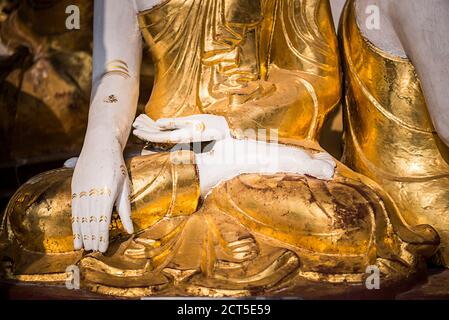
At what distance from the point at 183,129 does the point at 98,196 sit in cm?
29

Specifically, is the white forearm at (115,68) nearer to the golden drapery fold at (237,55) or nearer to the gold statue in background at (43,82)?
the golden drapery fold at (237,55)

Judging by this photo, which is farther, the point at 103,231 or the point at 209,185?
the point at 209,185

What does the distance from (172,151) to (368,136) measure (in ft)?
1.77

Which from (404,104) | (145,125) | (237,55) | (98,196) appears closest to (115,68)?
(145,125)

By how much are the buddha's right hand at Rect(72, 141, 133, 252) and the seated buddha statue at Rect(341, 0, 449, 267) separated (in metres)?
0.68

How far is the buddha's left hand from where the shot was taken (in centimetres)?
204

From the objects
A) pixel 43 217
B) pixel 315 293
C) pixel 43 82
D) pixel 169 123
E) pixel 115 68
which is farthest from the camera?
pixel 43 82

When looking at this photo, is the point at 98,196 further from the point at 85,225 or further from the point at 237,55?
the point at 237,55

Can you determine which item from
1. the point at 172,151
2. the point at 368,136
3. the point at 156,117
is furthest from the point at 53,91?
the point at 368,136

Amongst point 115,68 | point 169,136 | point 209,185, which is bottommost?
point 209,185

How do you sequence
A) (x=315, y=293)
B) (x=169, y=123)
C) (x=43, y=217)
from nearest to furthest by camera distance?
(x=315, y=293) → (x=43, y=217) → (x=169, y=123)

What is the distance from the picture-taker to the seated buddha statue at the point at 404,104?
205cm

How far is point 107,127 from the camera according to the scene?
2.05 metres

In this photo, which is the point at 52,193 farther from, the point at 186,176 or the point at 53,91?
the point at 53,91
